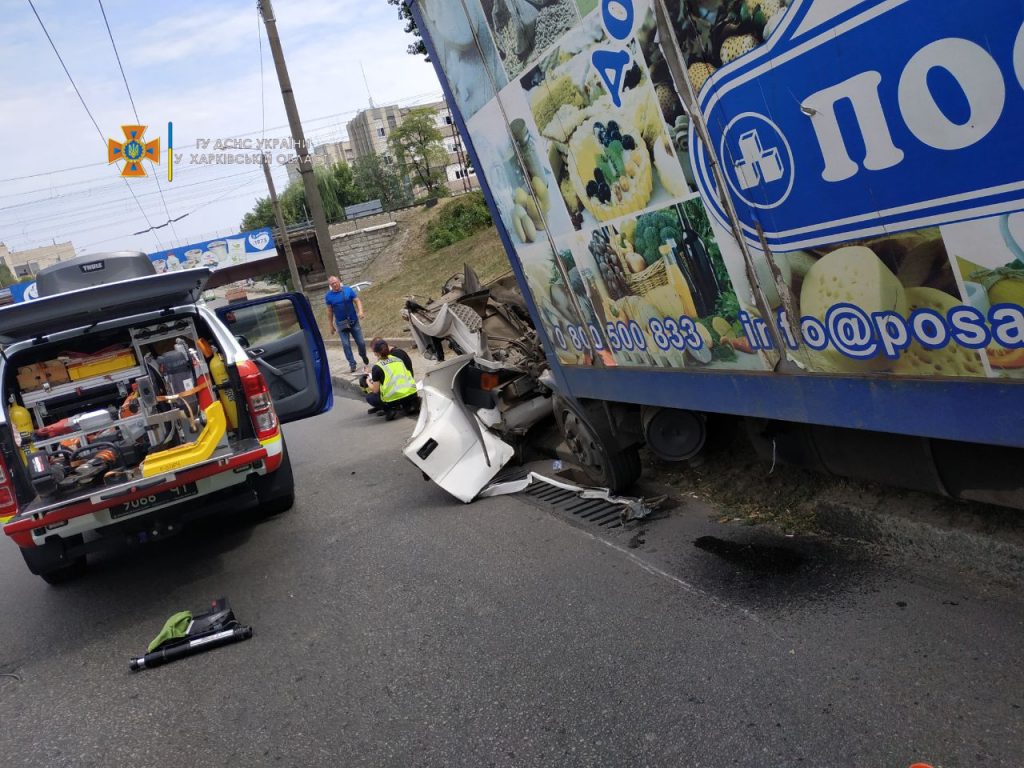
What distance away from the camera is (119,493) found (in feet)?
18.9

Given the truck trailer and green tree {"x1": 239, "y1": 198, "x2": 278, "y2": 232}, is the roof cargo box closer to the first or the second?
the truck trailer

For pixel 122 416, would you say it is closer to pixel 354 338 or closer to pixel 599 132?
pixel 599 132

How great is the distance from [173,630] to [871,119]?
4.36m

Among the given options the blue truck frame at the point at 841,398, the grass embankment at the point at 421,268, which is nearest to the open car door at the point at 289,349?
the blue truck frame at the point at 841,398

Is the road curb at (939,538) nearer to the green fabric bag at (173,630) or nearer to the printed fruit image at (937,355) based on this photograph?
the printed fruit image at (937,355)

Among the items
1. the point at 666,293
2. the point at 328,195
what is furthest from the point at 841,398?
the point at 328,195

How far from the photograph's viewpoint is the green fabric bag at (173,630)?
4973mm

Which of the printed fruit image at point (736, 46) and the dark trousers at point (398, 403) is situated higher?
the printed fruit image at point (736, 46)

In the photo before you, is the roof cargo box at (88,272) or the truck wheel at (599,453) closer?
the truck wheel at (599,453)

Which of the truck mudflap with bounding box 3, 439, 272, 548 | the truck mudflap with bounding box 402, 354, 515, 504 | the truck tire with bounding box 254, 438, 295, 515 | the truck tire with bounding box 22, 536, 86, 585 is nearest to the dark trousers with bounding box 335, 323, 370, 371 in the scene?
the truck tire with bounding box 254, 438, 295, 515

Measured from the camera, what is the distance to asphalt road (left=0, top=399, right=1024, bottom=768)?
124 inches

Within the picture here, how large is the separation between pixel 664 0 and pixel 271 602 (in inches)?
160

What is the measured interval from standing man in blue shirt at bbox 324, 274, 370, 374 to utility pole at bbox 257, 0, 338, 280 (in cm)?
511

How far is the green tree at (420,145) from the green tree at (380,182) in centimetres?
554
